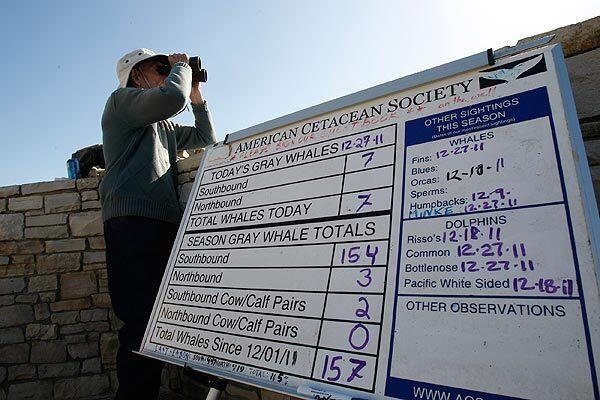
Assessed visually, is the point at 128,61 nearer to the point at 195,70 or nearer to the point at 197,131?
the point at 195,70

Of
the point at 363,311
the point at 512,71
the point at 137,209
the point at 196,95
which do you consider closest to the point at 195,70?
the point at 196,95

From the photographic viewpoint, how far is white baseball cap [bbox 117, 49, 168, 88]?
A: 8.14 ft

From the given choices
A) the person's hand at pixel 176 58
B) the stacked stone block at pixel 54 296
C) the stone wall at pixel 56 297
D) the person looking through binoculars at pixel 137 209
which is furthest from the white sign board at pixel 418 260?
the stacked stone block at pixel 54 296

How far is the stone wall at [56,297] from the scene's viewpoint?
3059mm

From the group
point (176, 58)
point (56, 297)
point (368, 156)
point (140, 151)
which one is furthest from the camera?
point (56, 297)

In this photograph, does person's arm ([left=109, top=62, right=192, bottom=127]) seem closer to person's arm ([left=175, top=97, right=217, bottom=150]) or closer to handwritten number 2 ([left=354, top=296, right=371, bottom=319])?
person's arm ([left=175, top=97, right=217, bottom=150])

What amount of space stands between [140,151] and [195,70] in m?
0.86

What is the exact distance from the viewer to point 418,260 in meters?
1.04

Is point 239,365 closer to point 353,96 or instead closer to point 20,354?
point 353,96

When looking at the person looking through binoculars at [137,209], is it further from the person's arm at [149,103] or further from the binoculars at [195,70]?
the binoculars at [195,70]

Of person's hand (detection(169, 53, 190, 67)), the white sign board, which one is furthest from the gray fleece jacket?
the white sign board

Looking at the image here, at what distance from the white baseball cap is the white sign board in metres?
1.48

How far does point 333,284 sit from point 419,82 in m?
0.75

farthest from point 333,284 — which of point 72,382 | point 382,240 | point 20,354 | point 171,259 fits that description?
point 20,354
